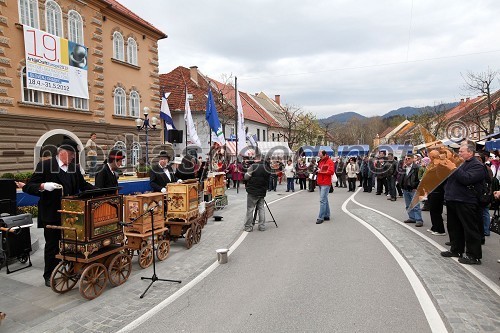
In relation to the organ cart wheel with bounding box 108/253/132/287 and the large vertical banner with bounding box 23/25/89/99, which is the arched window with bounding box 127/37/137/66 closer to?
the large vertical banner with bounding box 23/25/89/99

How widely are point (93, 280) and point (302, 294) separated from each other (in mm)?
2992

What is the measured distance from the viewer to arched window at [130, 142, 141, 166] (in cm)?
2220

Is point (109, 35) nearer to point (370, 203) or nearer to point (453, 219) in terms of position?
point (370, 203)

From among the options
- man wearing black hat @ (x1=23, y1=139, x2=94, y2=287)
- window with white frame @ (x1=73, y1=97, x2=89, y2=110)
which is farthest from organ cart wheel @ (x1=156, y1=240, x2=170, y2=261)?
window with white frame @ (x1=73, y1=97, x2=89, y2=110)

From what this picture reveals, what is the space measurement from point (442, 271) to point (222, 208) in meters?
8.48

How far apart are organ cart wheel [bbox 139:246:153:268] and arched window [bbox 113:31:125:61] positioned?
17890 millimetres

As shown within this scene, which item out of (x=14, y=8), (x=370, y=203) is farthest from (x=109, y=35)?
(x=370, y=203)

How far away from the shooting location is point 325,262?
19.2ft

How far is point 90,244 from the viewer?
4.70 m

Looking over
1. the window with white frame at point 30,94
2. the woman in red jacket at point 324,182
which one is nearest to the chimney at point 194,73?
the window with white frame at point 30,94

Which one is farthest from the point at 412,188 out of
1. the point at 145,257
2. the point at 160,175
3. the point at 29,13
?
the point at 29,13

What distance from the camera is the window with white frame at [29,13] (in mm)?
15060

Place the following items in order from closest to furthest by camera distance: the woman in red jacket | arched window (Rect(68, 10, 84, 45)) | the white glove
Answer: the white glove, the woman in red jacket, arched window (Rect(68, 10, 84, 45))

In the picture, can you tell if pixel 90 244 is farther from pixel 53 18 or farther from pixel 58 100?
pixel 53 18
